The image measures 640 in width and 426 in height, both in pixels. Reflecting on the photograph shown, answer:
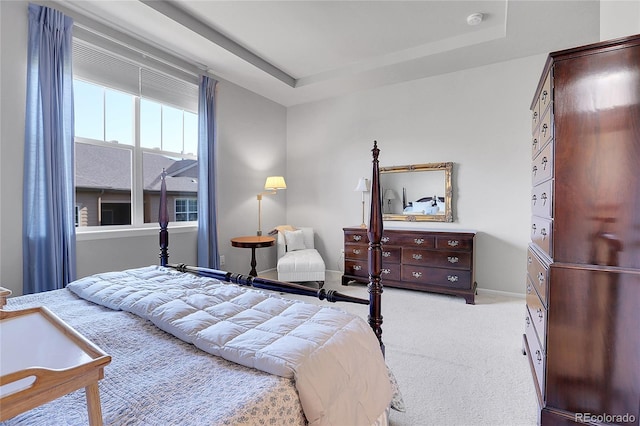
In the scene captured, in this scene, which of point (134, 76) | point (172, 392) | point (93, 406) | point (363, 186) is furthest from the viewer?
point (363, 186)

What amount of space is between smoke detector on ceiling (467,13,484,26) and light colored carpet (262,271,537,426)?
2892 mm

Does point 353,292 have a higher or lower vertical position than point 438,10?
lower

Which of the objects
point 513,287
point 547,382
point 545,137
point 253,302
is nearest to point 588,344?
point 547,382

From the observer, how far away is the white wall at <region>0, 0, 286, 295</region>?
2.39 meters

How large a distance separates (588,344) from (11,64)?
409cm

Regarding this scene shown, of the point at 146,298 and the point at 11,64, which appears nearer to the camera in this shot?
the point at 146,298

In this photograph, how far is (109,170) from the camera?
10.4 feet

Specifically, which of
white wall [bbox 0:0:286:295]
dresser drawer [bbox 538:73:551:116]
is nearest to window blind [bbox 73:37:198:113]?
white wall [bbox 0:0:286:295]

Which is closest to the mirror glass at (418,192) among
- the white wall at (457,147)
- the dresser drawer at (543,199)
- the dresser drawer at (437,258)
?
the white wall at (457,147)

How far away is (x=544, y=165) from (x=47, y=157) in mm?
3492

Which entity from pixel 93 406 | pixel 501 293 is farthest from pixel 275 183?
pixel 93 406

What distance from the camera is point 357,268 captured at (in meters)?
4.23

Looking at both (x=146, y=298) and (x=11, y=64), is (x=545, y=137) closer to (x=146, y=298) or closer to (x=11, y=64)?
(x=146, y=298)

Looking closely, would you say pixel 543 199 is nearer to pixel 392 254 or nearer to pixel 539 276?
pixel 539 276
